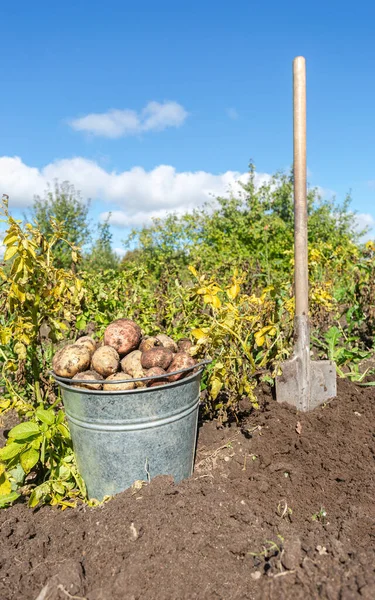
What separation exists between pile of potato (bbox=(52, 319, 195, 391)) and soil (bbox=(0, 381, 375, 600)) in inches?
21.0

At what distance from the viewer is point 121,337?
8.15ft

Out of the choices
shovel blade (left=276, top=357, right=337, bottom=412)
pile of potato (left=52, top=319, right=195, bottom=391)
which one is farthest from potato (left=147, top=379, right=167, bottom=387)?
shovel blade (left=276, top=357, right=337, bottom=412)

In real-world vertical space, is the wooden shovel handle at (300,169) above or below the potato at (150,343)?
above

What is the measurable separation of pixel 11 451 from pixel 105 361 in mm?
616

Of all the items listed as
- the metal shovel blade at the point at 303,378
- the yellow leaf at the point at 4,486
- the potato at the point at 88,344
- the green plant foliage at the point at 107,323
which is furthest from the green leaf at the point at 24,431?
the metal shovel blade at the point at 303,378

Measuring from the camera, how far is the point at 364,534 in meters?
1.96

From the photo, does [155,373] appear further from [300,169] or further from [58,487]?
[300,169]

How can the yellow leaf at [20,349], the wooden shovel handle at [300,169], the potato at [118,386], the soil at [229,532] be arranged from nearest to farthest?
the soil at [229,532], the potato at [118,386], the yellow leaf at [20,349], the wooden shovel handle at [300,169]

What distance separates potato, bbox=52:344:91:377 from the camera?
7.76 feet

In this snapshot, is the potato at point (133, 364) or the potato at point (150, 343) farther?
the potato at point (150, 343)

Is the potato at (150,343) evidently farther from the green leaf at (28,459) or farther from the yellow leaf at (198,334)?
the green leaf at (28,459)

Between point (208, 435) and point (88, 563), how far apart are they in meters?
1.21

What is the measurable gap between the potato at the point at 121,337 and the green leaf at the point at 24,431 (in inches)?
21.9

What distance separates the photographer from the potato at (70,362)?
2.37 meters
